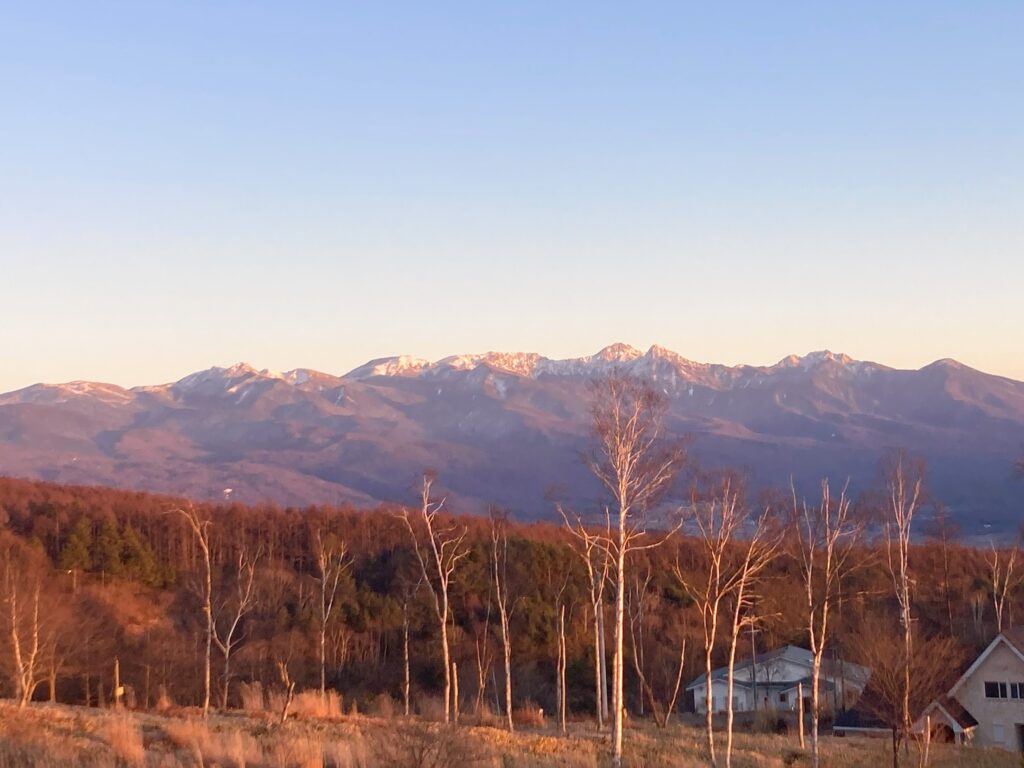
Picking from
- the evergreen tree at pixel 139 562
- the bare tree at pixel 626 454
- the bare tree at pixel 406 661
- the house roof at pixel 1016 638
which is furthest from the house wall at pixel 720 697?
the bare tree at pixel 626 454

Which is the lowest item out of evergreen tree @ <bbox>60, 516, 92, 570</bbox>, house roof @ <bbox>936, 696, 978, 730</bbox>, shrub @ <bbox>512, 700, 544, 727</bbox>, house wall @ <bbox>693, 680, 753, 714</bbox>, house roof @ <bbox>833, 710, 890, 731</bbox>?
house wall @ <bbox>693, 680, 753, 714</bbox>

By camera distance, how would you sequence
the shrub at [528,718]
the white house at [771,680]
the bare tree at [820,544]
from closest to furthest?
the bare tree at [820,544] < the shrub at [528,718] < the white house at [771,680]

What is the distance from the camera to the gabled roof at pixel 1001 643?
137 feet

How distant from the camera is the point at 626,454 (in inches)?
1062

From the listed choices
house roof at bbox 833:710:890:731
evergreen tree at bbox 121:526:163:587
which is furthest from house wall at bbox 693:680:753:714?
evergreen tree at bbox 121:526:163:587

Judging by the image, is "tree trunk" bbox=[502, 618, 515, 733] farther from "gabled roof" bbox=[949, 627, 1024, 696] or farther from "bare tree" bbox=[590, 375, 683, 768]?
"gabled roof" bbox=[949, 627, 1024, 696]

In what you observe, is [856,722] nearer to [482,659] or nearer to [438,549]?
[482,659]

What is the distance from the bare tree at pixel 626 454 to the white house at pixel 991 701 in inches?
781

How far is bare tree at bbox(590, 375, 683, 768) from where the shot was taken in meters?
26.8

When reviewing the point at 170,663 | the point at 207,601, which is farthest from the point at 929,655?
the point at 170,663

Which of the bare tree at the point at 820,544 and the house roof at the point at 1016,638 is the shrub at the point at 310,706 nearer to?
the bare tree at the point at 820,544

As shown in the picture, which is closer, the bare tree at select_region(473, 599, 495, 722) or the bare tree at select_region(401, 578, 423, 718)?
the bare tree at select_region(401, 578, 423, 718)

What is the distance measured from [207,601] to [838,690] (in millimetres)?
35081

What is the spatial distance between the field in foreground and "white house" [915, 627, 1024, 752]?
10543 millimetres
